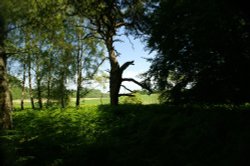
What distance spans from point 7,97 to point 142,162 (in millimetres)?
5497

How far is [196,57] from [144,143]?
11.0m

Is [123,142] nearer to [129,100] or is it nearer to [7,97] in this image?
[7,97]

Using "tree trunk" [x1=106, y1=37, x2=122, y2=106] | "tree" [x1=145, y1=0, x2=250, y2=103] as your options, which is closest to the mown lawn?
"tree" [x1=145, y1=0, x2=250, y2=103]

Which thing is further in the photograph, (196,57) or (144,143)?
(196,57)

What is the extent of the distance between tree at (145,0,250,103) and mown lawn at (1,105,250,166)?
7.48 m

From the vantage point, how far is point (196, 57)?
60.0ft

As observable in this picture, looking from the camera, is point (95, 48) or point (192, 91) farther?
point (95, 48)

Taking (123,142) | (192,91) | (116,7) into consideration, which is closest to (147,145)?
(123,142)

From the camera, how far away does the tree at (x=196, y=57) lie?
16969mm

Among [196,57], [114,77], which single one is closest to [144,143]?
[196,57]

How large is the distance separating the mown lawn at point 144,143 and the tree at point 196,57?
7.48 meters

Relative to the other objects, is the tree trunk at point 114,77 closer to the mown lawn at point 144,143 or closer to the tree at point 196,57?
the tree at point 196,57

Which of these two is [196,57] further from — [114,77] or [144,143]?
[144,143]

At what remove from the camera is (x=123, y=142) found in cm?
842
